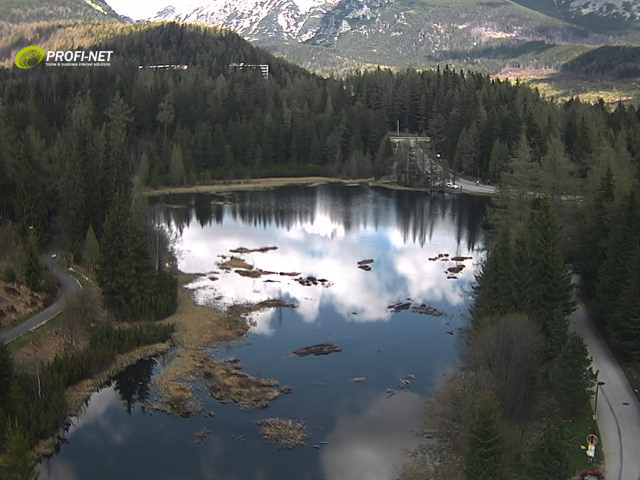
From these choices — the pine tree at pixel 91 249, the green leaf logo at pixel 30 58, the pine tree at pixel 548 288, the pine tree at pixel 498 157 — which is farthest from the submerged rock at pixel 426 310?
the green leaf logo at pixel 30 58

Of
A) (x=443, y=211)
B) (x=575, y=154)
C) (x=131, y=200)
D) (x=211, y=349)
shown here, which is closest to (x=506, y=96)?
(x=575, y=154)

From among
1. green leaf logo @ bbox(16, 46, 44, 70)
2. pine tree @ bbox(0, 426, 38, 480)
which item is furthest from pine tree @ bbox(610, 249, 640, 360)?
green leaf logo @ bbox(16, 46, 44, 70)

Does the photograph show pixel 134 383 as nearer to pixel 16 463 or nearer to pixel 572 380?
pixel 16 463

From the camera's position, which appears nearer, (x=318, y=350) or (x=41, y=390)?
(x=41, y=390)

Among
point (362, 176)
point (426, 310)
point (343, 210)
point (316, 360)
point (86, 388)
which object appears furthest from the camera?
point (362, 176)

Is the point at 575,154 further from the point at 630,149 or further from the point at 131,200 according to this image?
the point at 131,200

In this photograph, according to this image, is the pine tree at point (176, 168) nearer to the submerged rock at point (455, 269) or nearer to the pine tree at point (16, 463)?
the submerged rock at point (455, 269)

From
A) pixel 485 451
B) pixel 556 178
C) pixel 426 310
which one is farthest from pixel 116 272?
pixel 556 178
